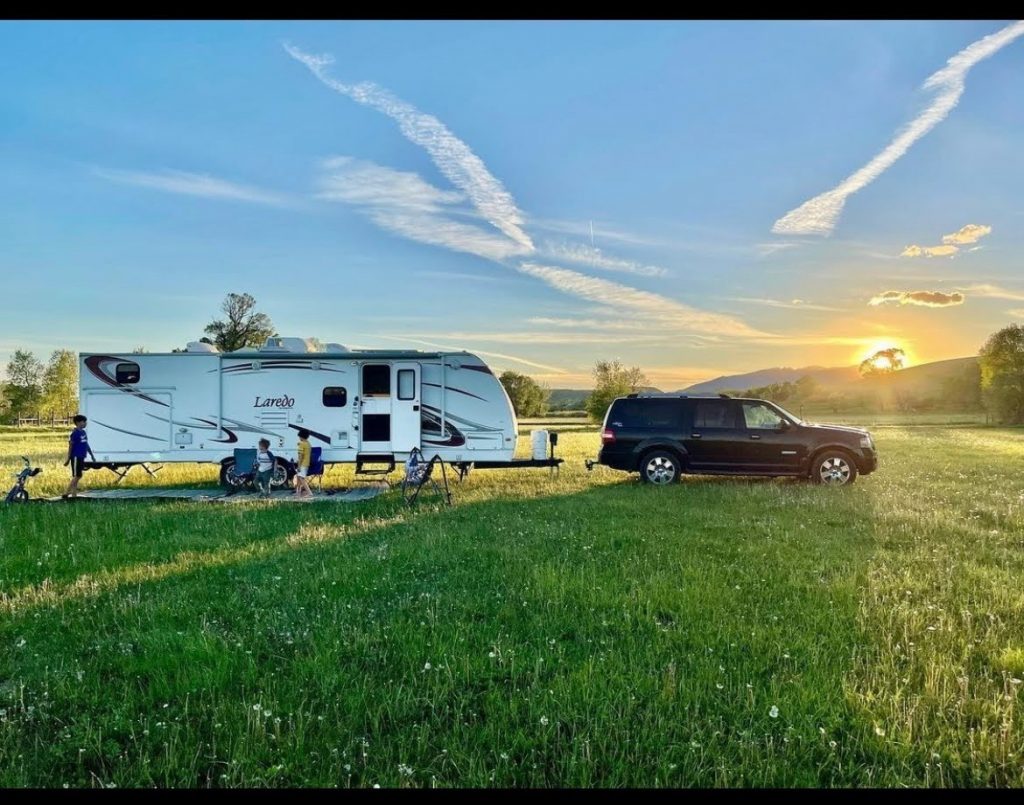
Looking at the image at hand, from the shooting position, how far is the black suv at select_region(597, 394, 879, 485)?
46.3 ft

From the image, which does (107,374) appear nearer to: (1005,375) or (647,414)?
(647,414)

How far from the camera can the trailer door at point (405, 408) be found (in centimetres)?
1433

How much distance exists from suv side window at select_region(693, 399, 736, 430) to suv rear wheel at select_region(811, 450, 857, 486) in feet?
6.91

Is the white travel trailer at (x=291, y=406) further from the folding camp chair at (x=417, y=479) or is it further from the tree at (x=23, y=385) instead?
the tree at (x=23, y=385)

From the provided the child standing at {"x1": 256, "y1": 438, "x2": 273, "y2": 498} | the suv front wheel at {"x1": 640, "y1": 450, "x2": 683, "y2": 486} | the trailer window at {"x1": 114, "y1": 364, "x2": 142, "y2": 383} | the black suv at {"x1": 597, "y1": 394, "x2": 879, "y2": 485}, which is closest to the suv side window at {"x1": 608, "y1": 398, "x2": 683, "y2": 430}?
the black suv at {"x1": 597, "y1": 394, "x2": 879, "y2": 485}

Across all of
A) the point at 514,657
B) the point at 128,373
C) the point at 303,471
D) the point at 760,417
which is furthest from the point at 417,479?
the point at 514,657

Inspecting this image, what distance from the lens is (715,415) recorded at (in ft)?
47.6

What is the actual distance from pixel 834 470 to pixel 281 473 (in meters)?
12.9

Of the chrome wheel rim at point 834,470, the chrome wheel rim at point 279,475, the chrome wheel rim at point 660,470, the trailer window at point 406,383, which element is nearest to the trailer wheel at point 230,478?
the chrome wheel rim at point 279,475

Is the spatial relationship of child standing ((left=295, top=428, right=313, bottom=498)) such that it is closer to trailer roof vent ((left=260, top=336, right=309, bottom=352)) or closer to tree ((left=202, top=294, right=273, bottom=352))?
trailer roof vent ((left=260, top=336, right=309, bottom=352))

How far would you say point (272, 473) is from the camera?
14.0 metres

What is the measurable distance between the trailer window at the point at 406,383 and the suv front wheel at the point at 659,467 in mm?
5724
